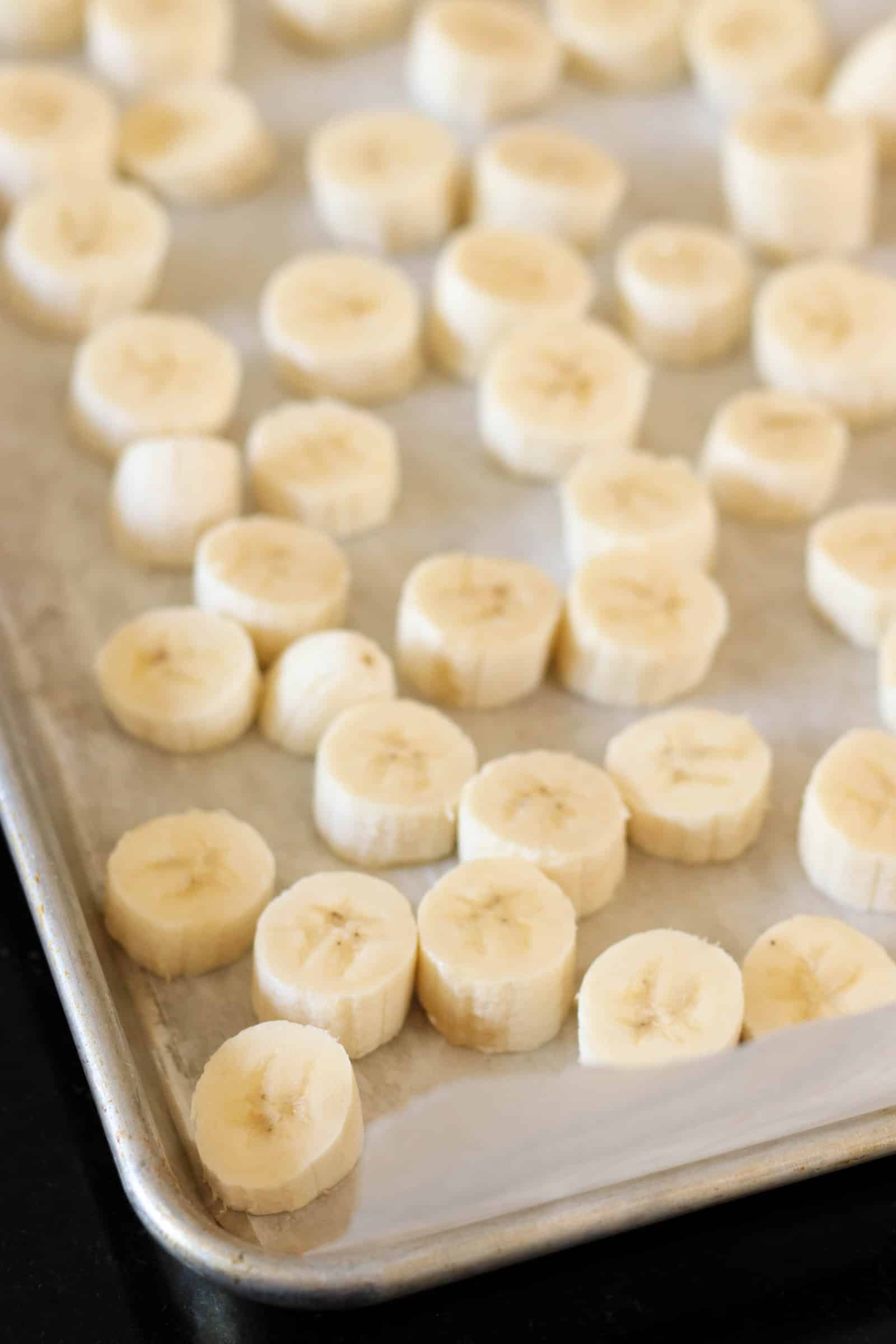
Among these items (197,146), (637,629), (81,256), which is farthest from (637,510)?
(197,146)

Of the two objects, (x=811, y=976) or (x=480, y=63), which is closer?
(x=811, y=976)

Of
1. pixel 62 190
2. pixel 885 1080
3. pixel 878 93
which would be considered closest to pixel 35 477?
pixel 62 190

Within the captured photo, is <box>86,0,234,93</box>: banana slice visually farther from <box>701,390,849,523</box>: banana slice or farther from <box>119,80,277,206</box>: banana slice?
<box>701,390,849,523</box>: banana slice

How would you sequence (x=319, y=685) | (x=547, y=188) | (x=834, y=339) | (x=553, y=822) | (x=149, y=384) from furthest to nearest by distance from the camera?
(x=547, y=188), (x=834, y=339), (x=149, y=384), (x=319, y=685), (x=553, y=822)

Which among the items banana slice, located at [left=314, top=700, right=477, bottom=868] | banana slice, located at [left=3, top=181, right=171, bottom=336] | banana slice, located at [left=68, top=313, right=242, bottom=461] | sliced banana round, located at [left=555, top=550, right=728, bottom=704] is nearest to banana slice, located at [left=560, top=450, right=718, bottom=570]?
sliced banana round, located at [left=555, top=550, right=728, bottom=704]

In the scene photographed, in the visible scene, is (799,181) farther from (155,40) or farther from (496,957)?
(496,957)

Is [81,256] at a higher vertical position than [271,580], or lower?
higher
